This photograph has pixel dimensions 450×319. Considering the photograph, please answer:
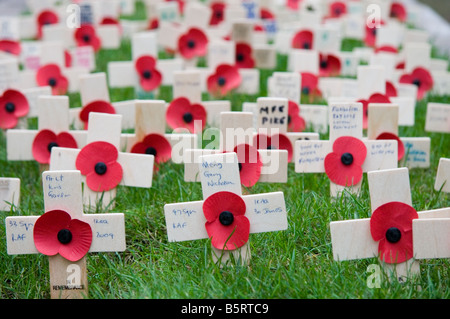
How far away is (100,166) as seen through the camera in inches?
98.0

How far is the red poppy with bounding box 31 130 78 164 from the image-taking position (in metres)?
2.76

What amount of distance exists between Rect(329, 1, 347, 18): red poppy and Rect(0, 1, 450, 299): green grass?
9.80 feet

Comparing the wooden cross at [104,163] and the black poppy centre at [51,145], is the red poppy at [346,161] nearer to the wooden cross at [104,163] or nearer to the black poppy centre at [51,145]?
the wooden cross at [104,163]

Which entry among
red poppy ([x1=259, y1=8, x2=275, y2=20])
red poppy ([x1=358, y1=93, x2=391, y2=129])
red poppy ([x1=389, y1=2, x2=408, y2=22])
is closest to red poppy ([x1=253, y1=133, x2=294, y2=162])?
red poppy ([x1=358, y1=93, x2=391, y2=129])

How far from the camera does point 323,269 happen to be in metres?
2.01

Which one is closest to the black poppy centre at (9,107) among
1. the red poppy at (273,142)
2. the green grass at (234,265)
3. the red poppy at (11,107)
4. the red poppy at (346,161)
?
the red poppy at (11,107)

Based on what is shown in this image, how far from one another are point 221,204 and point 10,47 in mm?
2730

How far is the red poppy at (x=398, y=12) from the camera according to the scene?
5545 millimetres

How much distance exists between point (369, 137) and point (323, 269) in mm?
825

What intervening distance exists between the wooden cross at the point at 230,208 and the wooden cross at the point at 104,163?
19.5 inches

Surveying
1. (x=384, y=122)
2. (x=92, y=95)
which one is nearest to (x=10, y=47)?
(x=92, y=95)

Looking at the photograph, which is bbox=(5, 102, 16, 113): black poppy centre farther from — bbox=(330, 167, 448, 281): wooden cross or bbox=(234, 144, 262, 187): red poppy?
bbox=(330, 167, 448, 281): wooden cross
